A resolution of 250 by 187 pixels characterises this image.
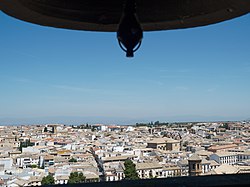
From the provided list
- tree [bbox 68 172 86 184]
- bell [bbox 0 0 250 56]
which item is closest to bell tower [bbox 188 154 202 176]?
tree [bbox 68 172 86 184]

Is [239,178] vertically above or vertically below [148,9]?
below

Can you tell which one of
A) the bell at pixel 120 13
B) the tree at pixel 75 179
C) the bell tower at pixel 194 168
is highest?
the bell at pixel 120 13

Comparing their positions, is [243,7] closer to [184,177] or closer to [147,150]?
[184,177]

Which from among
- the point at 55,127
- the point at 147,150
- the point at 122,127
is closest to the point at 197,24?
the point at 147,150

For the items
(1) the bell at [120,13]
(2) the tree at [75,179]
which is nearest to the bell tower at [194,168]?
(2) the tree at [75,179]

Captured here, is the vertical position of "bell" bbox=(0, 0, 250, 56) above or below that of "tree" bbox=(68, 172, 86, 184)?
above

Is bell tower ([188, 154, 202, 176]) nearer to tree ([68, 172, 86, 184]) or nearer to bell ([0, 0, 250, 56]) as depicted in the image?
tree ([68, 172, 86, 184])

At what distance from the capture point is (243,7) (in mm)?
586

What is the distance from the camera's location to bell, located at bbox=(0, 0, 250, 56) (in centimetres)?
65

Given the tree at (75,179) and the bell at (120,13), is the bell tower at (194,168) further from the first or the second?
the bell at (120,13)

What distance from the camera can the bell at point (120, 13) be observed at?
654mm

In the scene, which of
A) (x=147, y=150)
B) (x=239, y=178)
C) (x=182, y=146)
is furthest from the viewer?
(x=182, y=146)

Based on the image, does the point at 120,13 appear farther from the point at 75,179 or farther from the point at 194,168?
the point at 75,179

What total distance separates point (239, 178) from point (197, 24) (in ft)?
1.15
